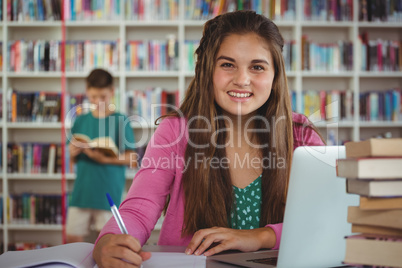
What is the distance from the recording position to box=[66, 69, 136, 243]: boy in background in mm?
2676

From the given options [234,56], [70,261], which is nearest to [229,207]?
[234,56]

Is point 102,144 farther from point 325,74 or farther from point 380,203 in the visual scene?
point 380,203

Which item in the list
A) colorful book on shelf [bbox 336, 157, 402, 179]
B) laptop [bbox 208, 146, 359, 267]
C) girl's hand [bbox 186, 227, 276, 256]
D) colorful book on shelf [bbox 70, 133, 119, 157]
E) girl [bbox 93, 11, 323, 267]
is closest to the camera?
colorful book on shelf [bbox 336, 157, 402, 179]

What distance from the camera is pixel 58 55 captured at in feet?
11.3

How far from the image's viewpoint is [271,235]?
3.34 feet

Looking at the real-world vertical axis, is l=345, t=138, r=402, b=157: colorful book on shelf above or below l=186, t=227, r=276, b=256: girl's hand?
above

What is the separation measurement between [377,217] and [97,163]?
2262mm

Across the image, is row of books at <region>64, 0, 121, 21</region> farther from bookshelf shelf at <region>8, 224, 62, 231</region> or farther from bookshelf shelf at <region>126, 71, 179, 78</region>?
bookshelf shelf at <region>8, 224, 62, 231</region>

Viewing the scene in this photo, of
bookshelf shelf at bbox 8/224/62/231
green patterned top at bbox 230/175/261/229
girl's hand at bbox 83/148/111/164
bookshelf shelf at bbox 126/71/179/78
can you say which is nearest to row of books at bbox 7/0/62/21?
bookshelf shelf at bbox 126/71/179/78

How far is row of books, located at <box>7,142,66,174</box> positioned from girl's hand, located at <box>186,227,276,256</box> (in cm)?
269

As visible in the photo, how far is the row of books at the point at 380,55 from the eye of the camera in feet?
11.3

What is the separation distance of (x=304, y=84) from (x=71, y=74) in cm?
190

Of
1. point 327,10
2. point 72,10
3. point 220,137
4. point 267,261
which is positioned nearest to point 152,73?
point 72,10

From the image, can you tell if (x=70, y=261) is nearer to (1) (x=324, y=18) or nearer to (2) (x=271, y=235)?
(2) (x=271, y=235)
